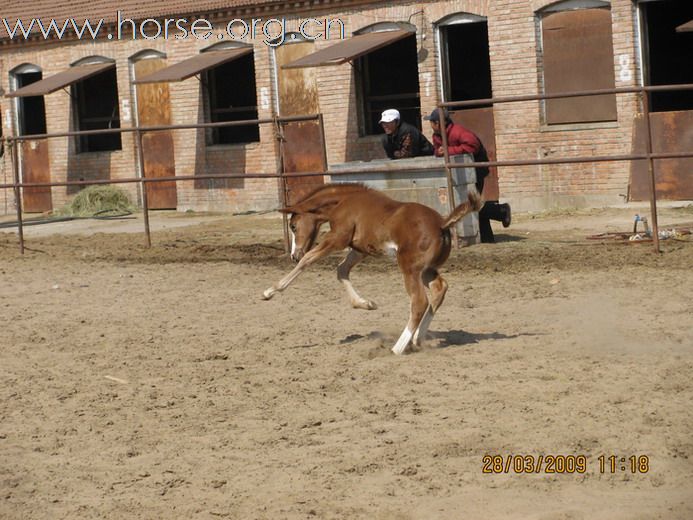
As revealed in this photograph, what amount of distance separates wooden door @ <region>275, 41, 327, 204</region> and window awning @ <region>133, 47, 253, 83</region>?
0.87m

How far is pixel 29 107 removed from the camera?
2841 cm

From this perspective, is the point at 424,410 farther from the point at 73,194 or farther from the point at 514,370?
the point at 73,194

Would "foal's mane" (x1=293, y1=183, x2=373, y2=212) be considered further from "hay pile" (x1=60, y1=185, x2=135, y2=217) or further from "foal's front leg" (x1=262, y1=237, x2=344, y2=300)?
"hay pile" (x1=60, y1=185, x2=135, y2=217)

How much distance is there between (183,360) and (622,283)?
13.9 feet

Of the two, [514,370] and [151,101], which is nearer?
[514,370]

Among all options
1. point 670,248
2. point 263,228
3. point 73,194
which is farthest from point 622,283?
point 73,194

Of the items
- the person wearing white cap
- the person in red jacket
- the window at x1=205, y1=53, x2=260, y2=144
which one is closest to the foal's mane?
the person in red jacket

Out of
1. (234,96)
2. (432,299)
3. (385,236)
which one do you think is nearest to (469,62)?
(234,96)

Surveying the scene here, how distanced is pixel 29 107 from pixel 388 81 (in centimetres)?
949

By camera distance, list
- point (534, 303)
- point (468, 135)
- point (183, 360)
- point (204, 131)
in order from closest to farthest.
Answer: point (183, 360)
point (534, 303)
point (468, 135)
point (204, 131)

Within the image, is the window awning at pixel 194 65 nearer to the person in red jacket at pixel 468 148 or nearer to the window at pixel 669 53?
the window at pixel 669 53

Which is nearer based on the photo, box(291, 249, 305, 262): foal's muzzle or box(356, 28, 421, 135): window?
box(291, 249, 305, 262): foal's muzzle

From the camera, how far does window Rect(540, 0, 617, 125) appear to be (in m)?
19.6

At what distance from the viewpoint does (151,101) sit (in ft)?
81.9
